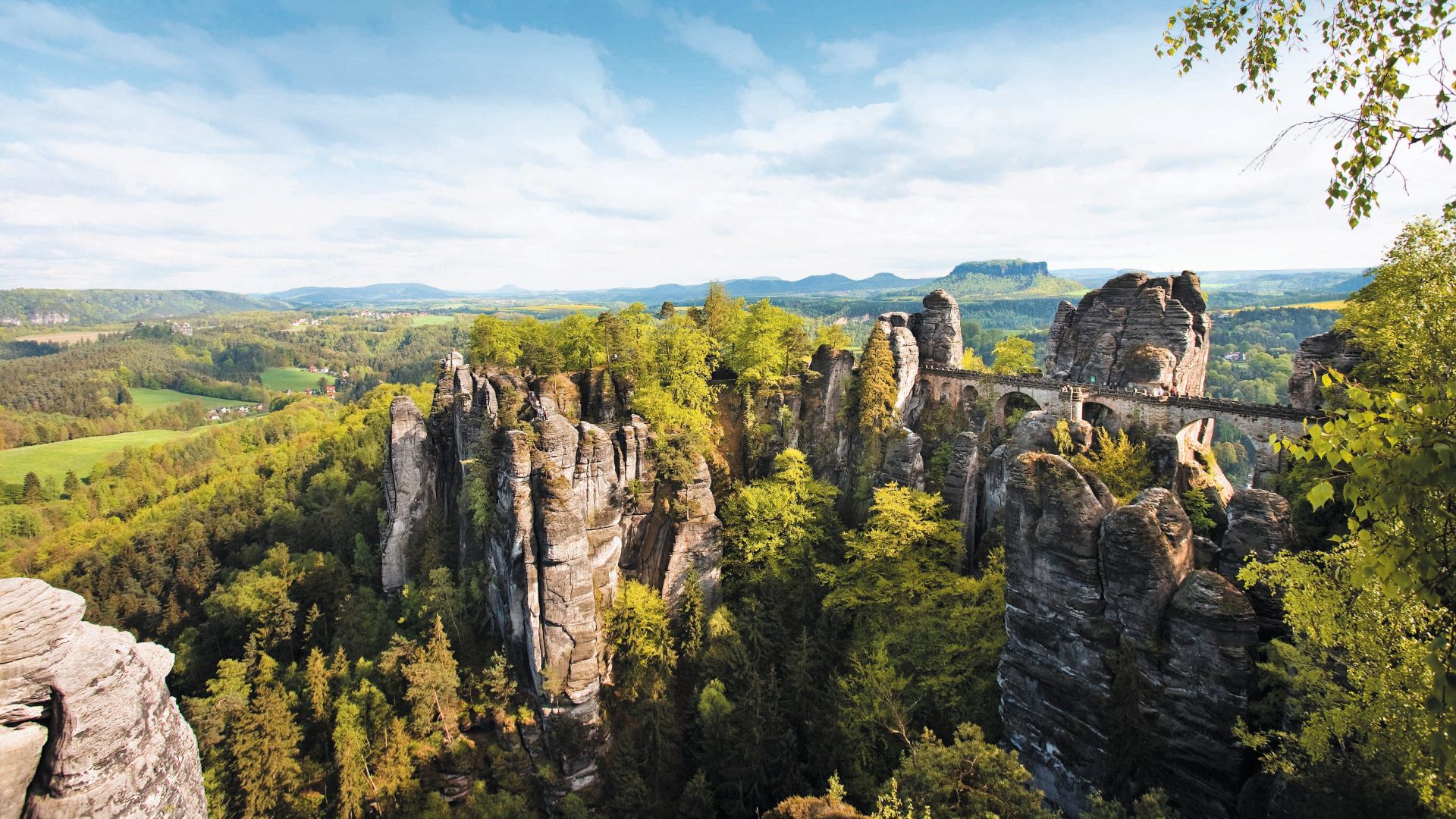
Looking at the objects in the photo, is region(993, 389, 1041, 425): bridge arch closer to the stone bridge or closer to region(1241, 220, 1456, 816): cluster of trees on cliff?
the stone bridge

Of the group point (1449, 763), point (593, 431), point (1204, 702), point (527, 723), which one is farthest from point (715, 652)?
point (1449, 763)

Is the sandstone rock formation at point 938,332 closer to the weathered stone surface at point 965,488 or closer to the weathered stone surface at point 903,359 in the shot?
the weathered stone surface at point 903,359

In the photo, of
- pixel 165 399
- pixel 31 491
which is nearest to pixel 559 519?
pixel 31 491

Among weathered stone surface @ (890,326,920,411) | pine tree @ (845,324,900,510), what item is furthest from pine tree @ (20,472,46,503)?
weathered stone surface @ (890,326,920,411)

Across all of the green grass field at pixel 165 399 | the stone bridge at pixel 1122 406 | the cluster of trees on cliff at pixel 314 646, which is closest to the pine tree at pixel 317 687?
the cluster of trees on cliff at pixel 314 646

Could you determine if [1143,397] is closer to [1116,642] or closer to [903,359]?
[903,359]

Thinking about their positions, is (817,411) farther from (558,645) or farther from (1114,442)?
(558,645)
